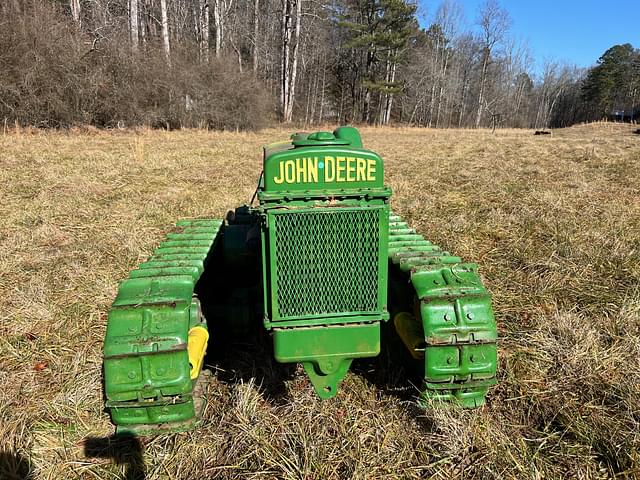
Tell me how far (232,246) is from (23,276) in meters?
2.59

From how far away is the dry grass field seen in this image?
8.13 feet

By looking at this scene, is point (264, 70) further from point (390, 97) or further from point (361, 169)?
point (361, 169)

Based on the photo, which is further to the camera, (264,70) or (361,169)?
(264,70)

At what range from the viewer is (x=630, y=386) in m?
2.92

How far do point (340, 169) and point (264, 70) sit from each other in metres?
39.0

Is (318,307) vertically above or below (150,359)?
above

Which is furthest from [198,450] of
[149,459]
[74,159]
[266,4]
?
[266,4]

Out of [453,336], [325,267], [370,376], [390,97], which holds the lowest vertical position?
[370,376]

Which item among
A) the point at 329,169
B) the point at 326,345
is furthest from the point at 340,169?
the point at 326,345

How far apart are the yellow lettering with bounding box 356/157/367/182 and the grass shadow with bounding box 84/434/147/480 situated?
192 centimetres

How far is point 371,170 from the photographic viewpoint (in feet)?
7.91

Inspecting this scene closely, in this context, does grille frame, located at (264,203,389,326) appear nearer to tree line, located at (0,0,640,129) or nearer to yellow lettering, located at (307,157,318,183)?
yellow lettering, located at (307,157,318,183)

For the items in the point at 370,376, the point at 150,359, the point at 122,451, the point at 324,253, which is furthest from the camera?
the point at 370,376

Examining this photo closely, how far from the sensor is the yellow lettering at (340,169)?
2369 mm
